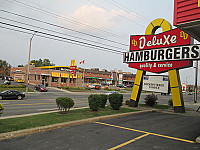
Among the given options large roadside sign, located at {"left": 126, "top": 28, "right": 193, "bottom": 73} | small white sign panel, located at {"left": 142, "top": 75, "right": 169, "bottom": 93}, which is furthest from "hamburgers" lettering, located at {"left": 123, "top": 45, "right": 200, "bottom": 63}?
small white sign panel, located at {"left": 142, "top": 75, "right": 169, "bottom": 93}

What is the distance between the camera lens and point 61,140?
22.5ft

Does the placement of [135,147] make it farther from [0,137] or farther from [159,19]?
[159,19]

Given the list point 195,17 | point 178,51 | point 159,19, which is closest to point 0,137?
point 195,17

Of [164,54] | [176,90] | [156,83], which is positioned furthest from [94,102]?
[176,90]

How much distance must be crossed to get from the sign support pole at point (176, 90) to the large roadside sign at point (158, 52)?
0.61 meters

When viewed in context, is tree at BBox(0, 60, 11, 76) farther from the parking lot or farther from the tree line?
the parking lot

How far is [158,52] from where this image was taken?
49.6 ft

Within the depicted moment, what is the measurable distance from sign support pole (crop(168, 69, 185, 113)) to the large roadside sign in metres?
0.61

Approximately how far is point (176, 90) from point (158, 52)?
3.64 m

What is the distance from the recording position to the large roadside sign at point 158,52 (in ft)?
46.1

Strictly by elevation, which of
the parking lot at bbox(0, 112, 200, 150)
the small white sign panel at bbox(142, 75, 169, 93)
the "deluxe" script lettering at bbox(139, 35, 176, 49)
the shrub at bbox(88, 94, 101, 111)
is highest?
the "deluxe" script lettering at bbox(139, 35, 176, 49)

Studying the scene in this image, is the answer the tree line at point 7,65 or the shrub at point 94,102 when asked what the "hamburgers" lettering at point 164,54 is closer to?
the shrub at point 94,102

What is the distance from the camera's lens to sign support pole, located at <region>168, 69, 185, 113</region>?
1511 cm

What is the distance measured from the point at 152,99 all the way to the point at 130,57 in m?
5.39
